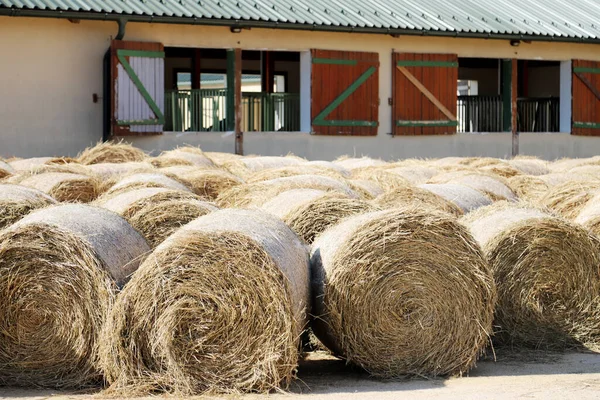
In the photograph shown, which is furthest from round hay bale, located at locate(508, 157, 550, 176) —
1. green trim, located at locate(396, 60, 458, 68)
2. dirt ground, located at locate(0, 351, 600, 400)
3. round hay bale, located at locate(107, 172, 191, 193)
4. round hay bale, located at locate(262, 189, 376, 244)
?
dirt ground, located at locate(0, 351, 600, 400)

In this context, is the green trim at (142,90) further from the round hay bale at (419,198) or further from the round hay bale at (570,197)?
the round hay bale at (419,198)

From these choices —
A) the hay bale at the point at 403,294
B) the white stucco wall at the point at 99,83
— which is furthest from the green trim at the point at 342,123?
the hay bale at the point at 403,294

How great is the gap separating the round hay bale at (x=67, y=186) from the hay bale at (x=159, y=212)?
1.76 metres

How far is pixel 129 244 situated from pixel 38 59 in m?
10.9

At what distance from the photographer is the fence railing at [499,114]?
23359 mm

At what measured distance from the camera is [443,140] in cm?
2084

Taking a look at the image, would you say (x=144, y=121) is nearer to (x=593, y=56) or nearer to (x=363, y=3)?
(x=363, y=3)

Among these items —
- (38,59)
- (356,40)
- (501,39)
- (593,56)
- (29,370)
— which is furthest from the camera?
(593,56)

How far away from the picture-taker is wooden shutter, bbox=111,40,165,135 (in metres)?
17.0

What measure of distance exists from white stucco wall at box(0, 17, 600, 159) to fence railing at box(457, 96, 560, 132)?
199 centimetres

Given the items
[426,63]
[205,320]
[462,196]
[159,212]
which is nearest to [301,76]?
[426,63]

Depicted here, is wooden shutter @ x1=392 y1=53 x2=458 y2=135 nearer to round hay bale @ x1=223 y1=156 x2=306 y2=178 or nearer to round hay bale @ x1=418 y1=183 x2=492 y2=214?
round hay bale @ x1=223 y1=156 x2=306 y2=178

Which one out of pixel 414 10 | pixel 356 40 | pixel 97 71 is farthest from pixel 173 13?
pixel 414 10

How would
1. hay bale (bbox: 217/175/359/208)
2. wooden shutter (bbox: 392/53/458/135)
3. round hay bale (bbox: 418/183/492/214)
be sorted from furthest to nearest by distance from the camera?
wooden shutter (bbox: 392/53/458/135)
round hay bale (bbox: 418/183/492/214)
hay bale (bbox: 217/175/359/208)
